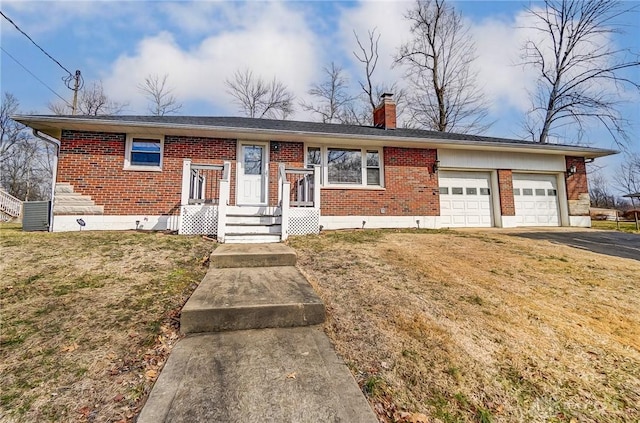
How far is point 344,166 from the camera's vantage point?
885 centimetres

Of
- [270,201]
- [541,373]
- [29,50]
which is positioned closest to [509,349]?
[541,373]

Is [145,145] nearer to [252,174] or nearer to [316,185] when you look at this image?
[252,174]

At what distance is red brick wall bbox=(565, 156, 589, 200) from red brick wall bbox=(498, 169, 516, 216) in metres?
2.55

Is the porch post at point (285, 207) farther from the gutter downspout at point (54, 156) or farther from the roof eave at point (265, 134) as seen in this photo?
the gutter downspout at point (54, 156)

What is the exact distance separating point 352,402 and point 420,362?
2.24ft

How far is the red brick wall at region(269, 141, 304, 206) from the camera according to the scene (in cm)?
828

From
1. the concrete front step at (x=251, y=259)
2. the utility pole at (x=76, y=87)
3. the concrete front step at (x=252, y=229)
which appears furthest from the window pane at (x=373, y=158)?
the utility pole at (x=76, y=87)

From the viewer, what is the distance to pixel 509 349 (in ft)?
7.00

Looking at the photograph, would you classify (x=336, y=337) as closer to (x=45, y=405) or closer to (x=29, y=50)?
(x=45, y=405)

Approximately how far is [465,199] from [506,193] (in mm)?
1467

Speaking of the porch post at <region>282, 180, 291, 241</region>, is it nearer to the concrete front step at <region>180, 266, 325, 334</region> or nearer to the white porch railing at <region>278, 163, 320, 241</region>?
the white porch railing at <region>278, 163, 320, 241</region>

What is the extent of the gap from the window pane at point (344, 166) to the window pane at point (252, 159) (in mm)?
2117

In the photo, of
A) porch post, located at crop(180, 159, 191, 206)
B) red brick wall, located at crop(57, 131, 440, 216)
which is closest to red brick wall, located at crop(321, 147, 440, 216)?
red brick wall, located at crop(57, 131, 440, 216)

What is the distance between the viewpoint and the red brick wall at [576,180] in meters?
10.3
